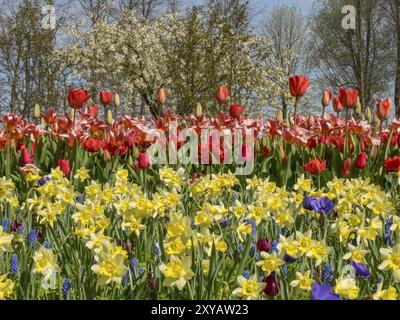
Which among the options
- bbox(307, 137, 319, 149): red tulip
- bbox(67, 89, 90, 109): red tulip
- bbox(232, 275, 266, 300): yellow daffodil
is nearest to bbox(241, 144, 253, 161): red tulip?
bbox(307, 137, 319, 149): red tulip

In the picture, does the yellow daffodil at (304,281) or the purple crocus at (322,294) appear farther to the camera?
the yellow daffodil at (304,281)

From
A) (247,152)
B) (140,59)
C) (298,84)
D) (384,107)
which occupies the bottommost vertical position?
(247,152)

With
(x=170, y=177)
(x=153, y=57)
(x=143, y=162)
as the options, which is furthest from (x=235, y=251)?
(x=153, y=57)

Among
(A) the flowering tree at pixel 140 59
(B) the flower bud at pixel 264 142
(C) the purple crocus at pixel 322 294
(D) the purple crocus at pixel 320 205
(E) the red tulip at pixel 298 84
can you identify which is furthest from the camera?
(A) the flowering tree at pixel 140 59

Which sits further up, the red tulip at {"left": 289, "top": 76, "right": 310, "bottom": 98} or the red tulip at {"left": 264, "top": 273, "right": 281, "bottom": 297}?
the red tulip at {"left": 289, "top": 76, "right": 310, "bottom": 98}

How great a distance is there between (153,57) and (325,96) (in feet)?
62.3

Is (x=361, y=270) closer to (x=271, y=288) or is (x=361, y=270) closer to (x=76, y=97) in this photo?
(x=271, y=288)

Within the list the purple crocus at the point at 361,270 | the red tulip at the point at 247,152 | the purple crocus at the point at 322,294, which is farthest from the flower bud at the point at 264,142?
→ the purple crocus at the point at 322,294

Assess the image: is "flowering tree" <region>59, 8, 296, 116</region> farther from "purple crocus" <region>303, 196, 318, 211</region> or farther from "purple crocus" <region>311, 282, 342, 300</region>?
"purple crocus" <region>311, 282, 342, 300</region>

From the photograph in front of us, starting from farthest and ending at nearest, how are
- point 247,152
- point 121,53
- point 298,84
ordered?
point 121,53, point 247,152, point 298,84

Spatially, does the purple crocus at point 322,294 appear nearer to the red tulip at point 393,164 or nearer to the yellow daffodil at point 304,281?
the yellow daffodil at point 304,281

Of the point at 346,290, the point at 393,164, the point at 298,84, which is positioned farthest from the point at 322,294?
the point at 298,84

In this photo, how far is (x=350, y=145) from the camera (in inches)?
200
